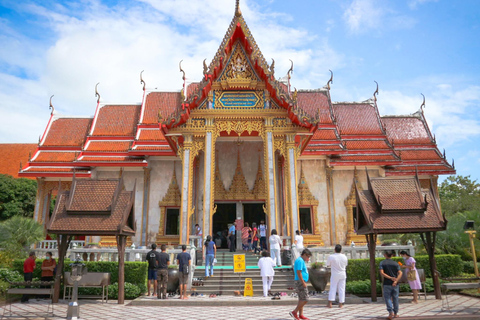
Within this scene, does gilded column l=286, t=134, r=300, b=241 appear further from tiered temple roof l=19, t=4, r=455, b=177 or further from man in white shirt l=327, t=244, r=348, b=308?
man in white shirt l=327, t=244, r=348, b=308

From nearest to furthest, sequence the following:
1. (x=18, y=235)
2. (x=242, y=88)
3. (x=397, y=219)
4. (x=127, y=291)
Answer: (x=397, y=219) → (x=127, y=291) → (x=18, y=235) → (x=242, y=88)

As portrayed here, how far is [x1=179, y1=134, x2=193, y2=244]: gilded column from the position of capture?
38.0 ft

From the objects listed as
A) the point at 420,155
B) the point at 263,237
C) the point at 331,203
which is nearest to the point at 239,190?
the point at 263,237

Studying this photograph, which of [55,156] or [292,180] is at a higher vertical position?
[55,156]

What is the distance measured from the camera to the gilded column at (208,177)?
37.9ft

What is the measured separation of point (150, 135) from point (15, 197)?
39.6ft

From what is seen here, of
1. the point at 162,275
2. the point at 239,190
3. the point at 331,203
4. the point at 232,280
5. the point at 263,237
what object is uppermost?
the point at 239,190

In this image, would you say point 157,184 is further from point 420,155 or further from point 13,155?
point 13,155

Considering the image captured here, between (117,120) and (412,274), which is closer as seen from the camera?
(412,274)

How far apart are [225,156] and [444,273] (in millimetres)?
8652

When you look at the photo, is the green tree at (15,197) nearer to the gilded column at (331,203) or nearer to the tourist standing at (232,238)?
the tourist standing at (232,238)

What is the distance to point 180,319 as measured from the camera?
6191 millimetres

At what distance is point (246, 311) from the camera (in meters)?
7.02

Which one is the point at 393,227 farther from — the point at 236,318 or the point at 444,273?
the point at 236,318
